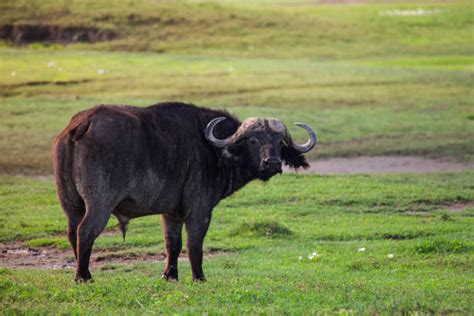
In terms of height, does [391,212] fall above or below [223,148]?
below

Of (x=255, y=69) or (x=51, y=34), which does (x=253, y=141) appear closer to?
(x=255, y=69)

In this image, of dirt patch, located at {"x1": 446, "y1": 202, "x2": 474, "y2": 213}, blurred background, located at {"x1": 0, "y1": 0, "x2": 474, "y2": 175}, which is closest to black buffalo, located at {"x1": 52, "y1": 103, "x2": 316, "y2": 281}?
dirt patch, located at {"x1": 446, "y1": 202, "x2": 474, "y2": 213}

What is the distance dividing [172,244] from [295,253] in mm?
2687

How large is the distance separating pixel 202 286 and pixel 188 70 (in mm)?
28205

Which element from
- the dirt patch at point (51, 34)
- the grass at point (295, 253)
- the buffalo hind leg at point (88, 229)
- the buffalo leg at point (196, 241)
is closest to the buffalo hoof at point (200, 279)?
the buffalo leg at point (196, 241)

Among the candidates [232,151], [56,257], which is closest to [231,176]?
[232,151]

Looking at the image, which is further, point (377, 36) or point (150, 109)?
point (377, 36)

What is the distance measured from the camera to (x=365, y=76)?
36000mm

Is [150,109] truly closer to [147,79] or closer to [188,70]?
[147,79]

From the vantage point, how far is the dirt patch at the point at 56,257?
13.0 metres

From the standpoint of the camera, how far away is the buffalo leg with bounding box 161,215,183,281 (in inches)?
439

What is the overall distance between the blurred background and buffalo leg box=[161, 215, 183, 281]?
31.7 feet

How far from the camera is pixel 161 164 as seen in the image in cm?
1059

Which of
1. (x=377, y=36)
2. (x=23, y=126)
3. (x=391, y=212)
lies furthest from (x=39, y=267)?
(x=377, y=36)
